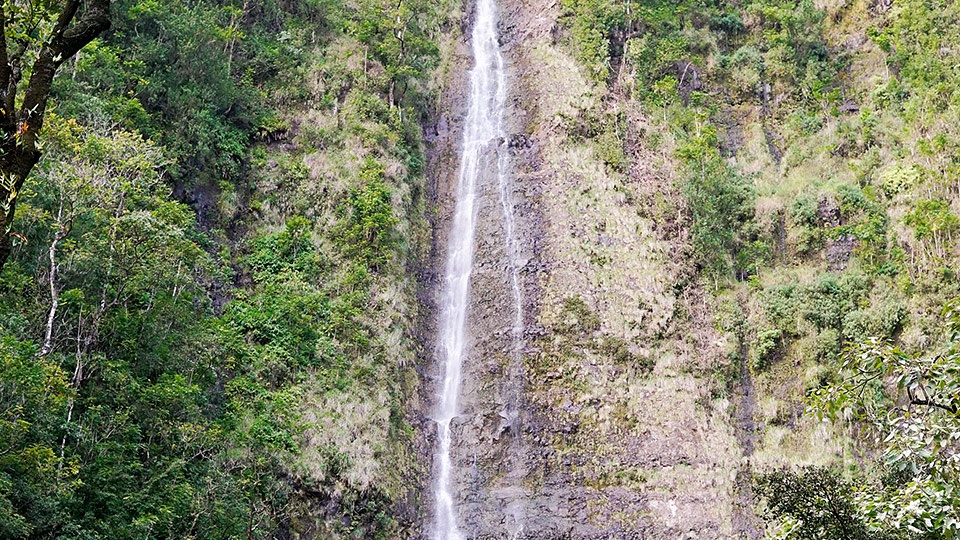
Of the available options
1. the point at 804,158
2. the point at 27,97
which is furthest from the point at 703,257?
the point at 27,97

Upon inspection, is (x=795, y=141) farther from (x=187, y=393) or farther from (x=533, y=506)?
(x=187, y=393)

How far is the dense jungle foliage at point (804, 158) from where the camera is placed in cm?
2338

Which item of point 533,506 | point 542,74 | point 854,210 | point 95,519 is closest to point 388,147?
point 542,74

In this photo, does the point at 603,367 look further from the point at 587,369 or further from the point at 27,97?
the point at 27,97

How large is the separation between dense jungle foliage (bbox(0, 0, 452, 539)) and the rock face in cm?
254

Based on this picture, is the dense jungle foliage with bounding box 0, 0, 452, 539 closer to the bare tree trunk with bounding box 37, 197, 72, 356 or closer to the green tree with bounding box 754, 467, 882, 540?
the bare tree trunk with bounding box 37, 197, 72, 356

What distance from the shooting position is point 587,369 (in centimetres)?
2483

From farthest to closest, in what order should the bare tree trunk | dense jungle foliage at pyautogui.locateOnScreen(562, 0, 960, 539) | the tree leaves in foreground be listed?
dense jungle foliage at pyautogui.locateOnScreen(562, 0, 960, 539), the bare tree trunk, the tree leaves in foreground

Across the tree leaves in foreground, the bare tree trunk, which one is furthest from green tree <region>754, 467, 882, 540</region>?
the bare tree trunk

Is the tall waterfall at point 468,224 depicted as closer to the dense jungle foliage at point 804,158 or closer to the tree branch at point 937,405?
the dense jungle foliage at point 804,158

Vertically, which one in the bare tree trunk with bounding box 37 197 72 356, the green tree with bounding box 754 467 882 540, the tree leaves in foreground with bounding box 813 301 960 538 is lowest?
the green tree with bounding box 754 467 882 540

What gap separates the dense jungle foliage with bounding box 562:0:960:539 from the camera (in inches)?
920

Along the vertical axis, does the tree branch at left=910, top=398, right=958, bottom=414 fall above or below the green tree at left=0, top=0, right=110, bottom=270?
below

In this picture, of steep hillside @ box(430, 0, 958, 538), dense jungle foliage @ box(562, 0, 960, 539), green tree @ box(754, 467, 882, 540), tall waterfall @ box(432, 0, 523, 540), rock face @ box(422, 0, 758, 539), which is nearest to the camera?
green tree @ box(754, 467, 882, 540)
